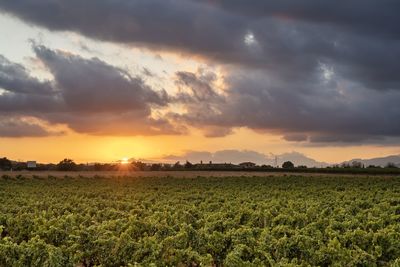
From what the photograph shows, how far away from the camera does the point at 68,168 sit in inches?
4336

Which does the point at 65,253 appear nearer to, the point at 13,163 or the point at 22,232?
the point at 22,232

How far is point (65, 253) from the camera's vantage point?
1612 centimetres

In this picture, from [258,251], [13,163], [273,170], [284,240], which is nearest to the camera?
[258,251]

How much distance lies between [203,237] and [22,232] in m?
8.73

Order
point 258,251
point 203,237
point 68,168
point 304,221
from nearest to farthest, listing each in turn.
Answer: point 258,251 → point 203,237 → point 304,221 → point 68,168

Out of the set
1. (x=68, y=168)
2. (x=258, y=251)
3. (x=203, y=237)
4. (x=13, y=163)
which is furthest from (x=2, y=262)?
(x=13, y=163)

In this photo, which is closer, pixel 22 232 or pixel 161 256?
pixel 161 256

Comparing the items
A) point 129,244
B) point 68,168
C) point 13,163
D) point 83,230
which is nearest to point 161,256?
point 129,244

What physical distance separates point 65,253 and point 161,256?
282cm

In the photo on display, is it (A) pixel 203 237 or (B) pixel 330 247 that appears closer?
(B) pixel 330 247

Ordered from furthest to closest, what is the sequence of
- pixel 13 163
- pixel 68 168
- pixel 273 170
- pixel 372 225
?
pixel 13 163 < pixel 68 168 < pixel 273 170 < pixel 372 225

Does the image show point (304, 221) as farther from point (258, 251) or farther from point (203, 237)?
point (258, 251)

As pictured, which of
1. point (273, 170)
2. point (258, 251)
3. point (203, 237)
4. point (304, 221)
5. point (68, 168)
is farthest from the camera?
point (68, 168)

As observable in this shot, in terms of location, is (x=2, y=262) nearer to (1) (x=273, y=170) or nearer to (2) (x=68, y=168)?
(1) (x=273, y=170)
